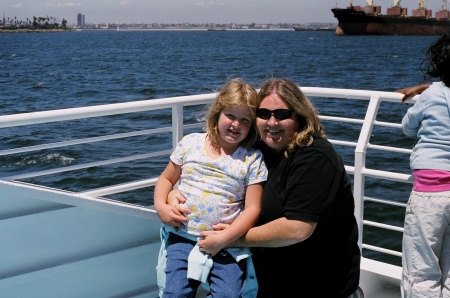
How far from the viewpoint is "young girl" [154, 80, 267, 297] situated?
2.19m

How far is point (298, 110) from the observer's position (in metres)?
2.12

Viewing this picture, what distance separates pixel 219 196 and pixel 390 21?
9068cm

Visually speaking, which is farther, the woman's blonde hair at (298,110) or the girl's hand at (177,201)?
the girl's hand at (177,201)

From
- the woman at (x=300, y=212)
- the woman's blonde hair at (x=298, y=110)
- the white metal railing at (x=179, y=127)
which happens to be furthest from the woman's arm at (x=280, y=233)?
the white metal railing at (x=179, y=127)

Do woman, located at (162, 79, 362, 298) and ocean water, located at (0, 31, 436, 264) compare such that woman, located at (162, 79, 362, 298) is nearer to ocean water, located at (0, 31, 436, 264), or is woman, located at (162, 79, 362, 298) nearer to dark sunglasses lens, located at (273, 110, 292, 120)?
dark sunglasses lens, located at (273, 110, 292, 120)

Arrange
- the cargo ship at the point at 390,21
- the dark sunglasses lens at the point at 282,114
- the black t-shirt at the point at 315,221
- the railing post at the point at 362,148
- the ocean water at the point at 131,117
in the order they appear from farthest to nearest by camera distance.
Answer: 1. the cargo ship at the point at 390,21
2. the ocean water at the point at 131,117
3. the railing post at the point at 362,148
4. the dark sunglasses lens at the point at 282,114
5. the black t-shirt at the point at 315,221

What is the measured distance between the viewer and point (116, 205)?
7.95 ft

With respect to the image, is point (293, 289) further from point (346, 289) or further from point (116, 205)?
point (116, 205)

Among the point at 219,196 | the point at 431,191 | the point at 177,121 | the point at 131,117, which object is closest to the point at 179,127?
the point at 177,121

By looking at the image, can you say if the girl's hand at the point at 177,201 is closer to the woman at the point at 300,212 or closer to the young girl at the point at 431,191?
the woman at the point at 300,212

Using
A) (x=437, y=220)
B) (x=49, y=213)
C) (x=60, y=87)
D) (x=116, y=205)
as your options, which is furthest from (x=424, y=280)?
(x=60, y=87)

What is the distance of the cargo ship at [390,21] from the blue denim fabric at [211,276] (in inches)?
3314

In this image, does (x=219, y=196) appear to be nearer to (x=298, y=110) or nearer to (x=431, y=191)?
(x=298, y=110)

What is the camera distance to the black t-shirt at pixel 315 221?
201 centimetres
